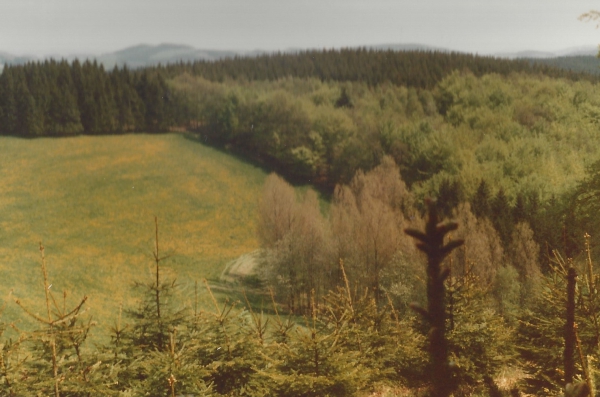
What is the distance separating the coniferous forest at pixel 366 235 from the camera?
348 inches

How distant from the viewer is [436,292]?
2.13 m

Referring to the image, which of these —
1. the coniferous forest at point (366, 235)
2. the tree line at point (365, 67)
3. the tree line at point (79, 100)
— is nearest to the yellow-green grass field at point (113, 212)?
the coniferous forest at point (366, 235)

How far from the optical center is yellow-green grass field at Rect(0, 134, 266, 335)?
124 ft

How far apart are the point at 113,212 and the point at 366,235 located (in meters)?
36.4

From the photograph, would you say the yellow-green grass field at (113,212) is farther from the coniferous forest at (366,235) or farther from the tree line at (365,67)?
the tree line at (365,67)

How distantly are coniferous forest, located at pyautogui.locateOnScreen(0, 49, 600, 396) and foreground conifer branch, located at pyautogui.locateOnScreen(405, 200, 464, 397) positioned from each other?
1cm

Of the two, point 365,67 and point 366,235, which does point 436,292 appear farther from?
point 365,67

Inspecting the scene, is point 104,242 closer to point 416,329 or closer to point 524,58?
point 416,329

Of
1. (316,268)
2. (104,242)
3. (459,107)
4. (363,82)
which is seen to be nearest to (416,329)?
(316,268)

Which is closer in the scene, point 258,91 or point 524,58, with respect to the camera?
point 258,91

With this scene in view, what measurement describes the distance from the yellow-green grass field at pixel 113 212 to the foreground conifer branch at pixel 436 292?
3035 centimetres

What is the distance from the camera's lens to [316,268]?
125 feet

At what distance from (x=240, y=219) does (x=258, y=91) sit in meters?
37.2

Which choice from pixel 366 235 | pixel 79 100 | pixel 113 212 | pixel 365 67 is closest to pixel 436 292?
pixel 366 235
